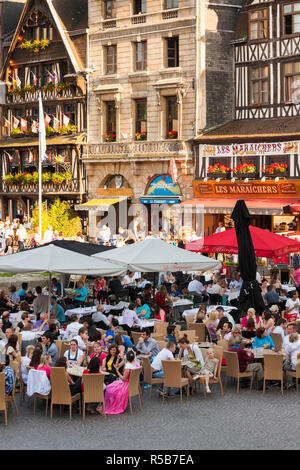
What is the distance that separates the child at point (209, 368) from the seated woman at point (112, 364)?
1563 millimetres

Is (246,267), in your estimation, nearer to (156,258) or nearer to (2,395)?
(156,258)

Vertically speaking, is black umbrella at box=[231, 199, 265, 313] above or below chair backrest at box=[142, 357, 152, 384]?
above

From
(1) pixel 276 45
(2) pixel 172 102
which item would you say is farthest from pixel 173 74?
(1) pixel 276 45

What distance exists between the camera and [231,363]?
15.2 m

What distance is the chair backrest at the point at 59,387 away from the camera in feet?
44.1

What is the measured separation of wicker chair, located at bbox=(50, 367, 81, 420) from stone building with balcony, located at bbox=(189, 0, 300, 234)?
22.7 metres

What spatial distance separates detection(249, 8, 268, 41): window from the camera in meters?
37.6

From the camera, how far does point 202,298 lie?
22422 mm

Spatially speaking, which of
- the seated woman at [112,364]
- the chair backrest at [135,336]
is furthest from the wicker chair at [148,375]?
the chair backrest at [135,336]

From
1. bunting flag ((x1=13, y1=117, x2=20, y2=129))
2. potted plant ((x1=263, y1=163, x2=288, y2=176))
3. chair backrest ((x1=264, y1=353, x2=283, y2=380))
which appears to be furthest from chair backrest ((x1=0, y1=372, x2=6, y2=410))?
bunting flag ((x1=13, y1=117, x2=20, y2=129))

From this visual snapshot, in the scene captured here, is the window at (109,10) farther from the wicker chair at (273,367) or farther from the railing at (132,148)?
the wicker chair at (273,367)

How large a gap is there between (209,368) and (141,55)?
93.9 feet

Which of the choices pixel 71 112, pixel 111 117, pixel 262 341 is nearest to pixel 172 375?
pixel 262 341

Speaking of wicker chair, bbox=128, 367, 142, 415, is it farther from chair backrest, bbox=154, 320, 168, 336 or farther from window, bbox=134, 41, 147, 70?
window, bbox=134, 41, 147, 70
